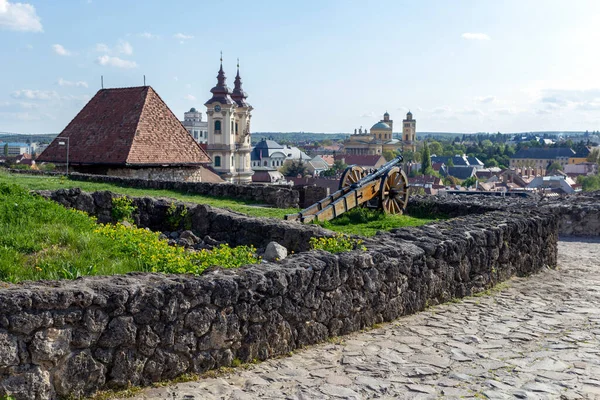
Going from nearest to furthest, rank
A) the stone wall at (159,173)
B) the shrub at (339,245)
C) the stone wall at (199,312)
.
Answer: the stone wall at (199,312)
the shrub at (339,245)
the stone wall at (159,173)

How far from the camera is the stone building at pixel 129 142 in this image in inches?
760

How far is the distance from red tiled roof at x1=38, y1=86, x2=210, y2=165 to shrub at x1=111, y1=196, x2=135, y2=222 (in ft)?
28.1

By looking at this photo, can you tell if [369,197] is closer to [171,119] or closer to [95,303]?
[95,303]

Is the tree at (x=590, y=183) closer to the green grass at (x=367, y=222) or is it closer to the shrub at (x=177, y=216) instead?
the green grass at (x=367, y=222)

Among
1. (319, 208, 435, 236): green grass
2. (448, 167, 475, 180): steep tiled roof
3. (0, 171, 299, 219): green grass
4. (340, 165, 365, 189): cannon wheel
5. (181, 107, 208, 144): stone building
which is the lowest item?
(448, 167, 475, 180): steep tiled roof

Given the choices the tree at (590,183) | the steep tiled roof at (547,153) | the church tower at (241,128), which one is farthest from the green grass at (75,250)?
the steep tiled roof at (547,153)

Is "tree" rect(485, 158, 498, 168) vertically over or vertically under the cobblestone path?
under

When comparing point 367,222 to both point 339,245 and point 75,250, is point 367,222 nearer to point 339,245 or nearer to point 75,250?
point 339,245

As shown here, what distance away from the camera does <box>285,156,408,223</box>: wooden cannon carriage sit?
10.8 metres

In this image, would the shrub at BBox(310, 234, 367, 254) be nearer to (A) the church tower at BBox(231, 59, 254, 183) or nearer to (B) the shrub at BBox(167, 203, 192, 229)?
(B) the shrub at BBox(167, 203, 192, 229)

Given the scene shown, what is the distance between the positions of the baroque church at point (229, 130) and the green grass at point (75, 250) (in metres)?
63.2

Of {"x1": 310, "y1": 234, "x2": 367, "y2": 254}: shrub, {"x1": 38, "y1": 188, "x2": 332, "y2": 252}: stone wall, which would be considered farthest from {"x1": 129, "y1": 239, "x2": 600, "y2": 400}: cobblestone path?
{"x1": 38, "y1": 188, "x2": 332, "y2": 252}: stone wall

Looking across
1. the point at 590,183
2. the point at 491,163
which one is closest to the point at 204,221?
the point at 590,183

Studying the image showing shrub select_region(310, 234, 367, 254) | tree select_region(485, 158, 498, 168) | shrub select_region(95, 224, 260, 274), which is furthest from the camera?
tree select_region(485, 158, 498, 168)
